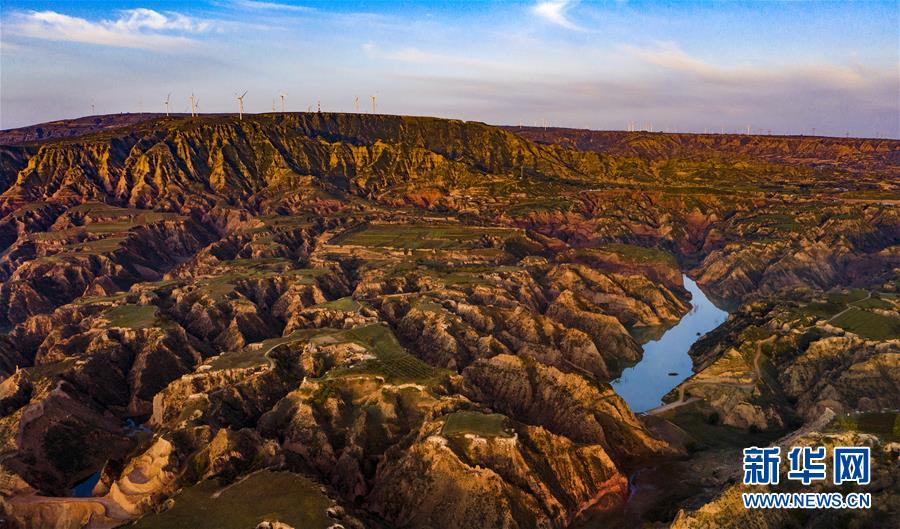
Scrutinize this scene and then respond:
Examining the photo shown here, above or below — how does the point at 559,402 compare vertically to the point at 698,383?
above

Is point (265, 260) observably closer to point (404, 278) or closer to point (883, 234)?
point (404, 278)

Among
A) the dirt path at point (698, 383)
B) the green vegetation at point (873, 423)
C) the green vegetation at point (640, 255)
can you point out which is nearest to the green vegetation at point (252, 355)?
the dirt path at point (698, 383)

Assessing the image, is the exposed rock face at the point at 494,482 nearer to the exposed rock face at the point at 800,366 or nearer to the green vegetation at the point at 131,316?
the exposed rock face at the point at 800,366

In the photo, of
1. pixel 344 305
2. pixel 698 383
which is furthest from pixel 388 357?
pixel 698 383

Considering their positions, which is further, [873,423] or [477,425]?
[873,423]

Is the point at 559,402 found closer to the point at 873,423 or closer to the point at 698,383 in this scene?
the point at 698,383

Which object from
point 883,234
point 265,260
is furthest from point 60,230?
point 883,234

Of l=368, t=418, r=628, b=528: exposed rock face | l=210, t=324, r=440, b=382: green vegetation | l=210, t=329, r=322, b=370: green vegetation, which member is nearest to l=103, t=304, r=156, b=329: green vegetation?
l=210, t=329, r=322, b=370: green vegetation
